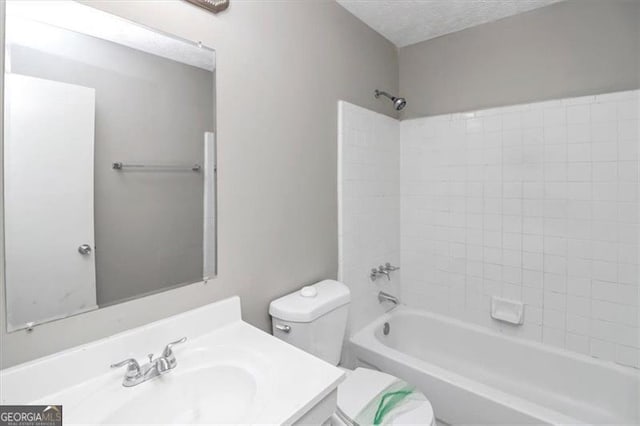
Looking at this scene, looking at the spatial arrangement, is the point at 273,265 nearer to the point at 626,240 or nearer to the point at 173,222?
the point at 173,222

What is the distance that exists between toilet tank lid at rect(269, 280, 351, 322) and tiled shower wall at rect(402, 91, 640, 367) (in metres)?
1.09

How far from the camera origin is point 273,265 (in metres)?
1.47

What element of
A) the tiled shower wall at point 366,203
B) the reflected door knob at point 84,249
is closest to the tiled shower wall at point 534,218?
the tiled shower wall at point 366,203

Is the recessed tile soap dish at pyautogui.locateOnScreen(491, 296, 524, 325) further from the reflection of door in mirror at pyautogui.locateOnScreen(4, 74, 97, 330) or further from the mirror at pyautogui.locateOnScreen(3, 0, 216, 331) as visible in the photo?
the reflection of door in mirror at pyautogui.locateOnScreen(4, 74, 97, 330)

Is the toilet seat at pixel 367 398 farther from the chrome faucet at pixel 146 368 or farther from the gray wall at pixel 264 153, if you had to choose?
the chrome faucet at pixel 146 368

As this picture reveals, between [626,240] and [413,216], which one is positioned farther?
[413,216]

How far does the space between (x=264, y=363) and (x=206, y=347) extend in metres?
0.25

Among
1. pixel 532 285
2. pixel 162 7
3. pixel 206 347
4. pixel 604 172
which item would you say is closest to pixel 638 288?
pixel 532 285

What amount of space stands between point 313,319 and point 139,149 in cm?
96

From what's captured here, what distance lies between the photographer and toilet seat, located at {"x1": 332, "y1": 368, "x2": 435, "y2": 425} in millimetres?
1204

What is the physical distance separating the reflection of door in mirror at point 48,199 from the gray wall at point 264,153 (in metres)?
0.09

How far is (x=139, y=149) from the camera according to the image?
1.05 meters

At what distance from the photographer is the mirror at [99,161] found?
2.69 ft

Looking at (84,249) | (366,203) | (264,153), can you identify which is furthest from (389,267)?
(84,249)
